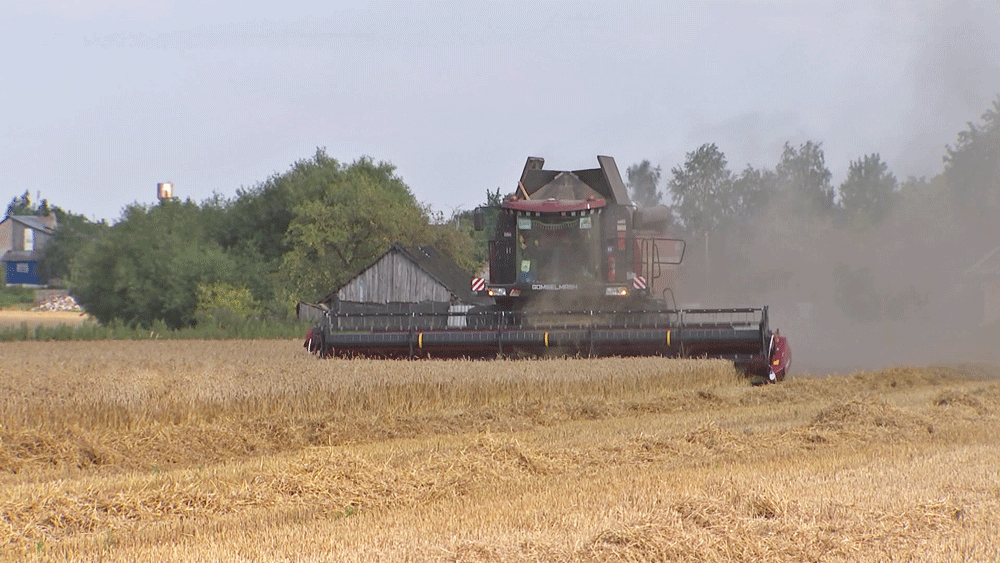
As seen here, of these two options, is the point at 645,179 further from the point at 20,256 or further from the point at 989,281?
the point at 20,256

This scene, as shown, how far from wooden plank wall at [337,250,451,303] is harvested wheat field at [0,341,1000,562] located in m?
23.4

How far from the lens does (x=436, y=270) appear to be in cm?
3822

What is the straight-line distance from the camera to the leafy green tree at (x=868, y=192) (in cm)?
2950

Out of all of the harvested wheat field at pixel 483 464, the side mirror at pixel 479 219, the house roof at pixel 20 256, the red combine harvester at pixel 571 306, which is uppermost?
the house roof at pixel 20 256

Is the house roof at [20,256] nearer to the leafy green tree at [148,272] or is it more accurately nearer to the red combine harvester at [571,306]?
the leafy green tree at [148,272]

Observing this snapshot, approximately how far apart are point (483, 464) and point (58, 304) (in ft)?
228

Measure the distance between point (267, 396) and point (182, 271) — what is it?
94.2 ft

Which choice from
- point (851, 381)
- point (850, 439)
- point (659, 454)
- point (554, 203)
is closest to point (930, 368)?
point (851, 381)

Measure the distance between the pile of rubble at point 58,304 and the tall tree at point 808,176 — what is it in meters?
50.7

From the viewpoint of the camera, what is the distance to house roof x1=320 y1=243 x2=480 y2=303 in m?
37.5

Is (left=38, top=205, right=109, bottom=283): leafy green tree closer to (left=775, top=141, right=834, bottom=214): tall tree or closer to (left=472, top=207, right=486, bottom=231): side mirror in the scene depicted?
(left=775, top=141, right=834, bottom=214): tall tree

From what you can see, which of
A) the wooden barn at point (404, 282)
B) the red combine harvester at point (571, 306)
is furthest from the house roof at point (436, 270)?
the red combine harvester at point (571, 306)

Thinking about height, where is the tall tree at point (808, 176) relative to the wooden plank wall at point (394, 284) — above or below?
above

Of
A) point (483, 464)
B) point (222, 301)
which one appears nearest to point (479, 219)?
point (483, 464)
